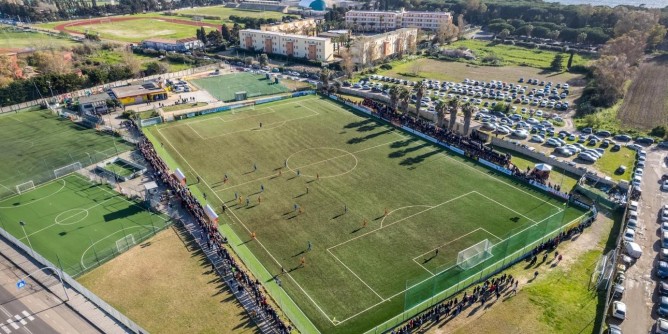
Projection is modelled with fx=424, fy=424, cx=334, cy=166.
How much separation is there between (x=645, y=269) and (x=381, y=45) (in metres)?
96.8

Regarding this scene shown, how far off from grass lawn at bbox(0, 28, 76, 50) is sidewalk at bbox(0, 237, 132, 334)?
10495cm

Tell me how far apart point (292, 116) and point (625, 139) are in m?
57.4

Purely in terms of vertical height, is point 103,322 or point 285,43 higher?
point 285,43

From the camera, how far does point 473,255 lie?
129 feet

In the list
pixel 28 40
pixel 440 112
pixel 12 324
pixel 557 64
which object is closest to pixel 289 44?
pixel 440 112

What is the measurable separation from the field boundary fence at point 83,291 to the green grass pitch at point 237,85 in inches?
2108

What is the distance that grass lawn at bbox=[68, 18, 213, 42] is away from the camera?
157625mm

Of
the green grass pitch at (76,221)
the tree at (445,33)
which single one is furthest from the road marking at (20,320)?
the tree at (445,33)

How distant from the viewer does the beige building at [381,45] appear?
118 meters

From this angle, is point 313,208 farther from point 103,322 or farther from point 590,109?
point 590,109

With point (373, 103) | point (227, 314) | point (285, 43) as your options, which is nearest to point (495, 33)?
point (285, 43)

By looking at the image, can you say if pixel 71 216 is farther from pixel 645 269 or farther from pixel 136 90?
pixel 645 269

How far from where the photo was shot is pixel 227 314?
3500 cm

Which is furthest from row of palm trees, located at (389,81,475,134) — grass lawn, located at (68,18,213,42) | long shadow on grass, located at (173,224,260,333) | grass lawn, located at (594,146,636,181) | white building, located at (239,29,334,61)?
grass lawn, located at (68,18,213,42)
